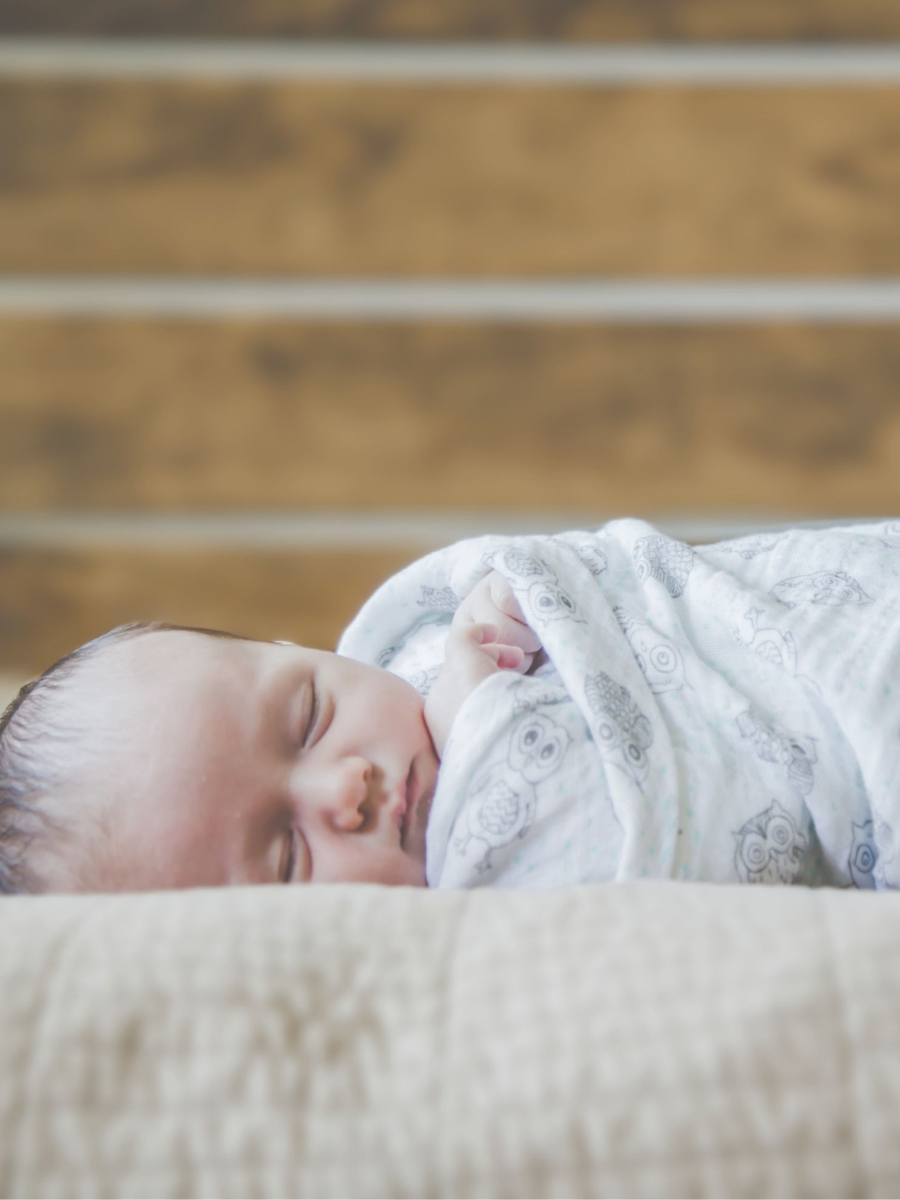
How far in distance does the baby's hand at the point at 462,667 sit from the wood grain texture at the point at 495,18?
1.24 meters

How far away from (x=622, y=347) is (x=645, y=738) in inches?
45.2

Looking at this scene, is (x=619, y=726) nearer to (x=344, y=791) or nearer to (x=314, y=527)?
(x=344, y=791)

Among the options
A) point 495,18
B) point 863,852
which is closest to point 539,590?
point 863,852

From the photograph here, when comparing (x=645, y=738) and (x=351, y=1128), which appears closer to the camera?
(x=351, y=1128)

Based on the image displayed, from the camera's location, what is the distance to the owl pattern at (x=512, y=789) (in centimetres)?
64

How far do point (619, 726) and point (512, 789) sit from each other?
0.25ft

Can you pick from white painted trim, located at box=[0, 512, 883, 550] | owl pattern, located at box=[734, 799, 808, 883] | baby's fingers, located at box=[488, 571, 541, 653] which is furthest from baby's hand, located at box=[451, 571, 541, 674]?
white painted trim, located at box=[0, 512, 883, 550]

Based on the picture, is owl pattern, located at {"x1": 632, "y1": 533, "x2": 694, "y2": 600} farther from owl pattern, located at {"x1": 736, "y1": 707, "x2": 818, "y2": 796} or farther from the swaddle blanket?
owl pattern, located at {"x1": 736, "y1": 707, "x2": 818, "y2": 796}

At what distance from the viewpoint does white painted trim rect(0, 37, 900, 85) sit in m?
1.64

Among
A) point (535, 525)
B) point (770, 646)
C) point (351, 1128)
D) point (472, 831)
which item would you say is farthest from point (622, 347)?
point (351, 1128)

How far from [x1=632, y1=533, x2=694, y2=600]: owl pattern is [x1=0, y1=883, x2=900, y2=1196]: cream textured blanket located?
1.29 feet

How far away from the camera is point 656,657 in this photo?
0.72 metres

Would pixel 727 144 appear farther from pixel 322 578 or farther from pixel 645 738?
pixel 645 738

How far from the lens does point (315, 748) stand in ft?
2.26
